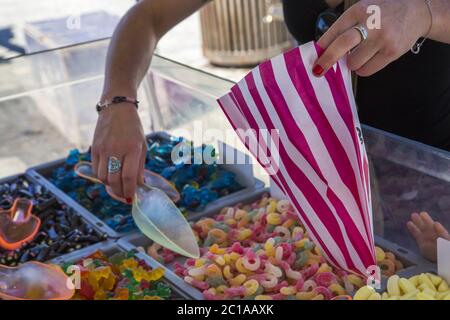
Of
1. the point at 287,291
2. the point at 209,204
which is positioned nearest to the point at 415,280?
the point at 287,291

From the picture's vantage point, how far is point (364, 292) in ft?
3.47

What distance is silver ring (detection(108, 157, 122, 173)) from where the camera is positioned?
1.13 m

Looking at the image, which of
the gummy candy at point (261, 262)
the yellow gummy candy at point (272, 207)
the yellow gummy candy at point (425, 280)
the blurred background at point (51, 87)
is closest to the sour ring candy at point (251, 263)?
the gummy candy at point (261, 262)

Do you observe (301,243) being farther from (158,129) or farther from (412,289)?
(158,129)

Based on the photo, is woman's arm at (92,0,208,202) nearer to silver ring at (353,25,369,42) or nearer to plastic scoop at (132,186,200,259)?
plastic scoop at (132,186,200,259)

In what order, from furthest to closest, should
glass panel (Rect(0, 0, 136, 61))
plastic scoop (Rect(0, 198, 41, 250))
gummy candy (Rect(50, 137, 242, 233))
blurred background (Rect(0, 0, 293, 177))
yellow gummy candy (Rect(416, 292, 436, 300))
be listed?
1. glass panel (Rect(0, 0, 136, 61))
2. blurred background (Rect(0, 0, 293, 177))
3. gummy candy (Rect(50, 137, 242, 233))
4. plastic scoop (Rect(0, 198, 41, 250))
5. yellow gummy candy (Rect(416, 292, 436, 300))

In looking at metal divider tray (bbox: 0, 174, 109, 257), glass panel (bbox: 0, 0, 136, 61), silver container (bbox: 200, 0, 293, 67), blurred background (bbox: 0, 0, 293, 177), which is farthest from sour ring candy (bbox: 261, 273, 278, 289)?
silver container (bbox: 200, 0, 293, 67)

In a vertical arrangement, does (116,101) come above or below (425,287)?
above

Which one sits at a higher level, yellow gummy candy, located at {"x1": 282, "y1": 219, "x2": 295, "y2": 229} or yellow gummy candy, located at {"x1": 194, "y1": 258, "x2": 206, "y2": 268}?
yellow gummy candy, located at {"x1": 282, "y1": 219, "x2": 295, "y2": 229}

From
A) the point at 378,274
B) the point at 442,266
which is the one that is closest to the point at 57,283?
the point at 378,274

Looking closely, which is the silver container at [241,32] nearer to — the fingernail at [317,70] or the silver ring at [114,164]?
the silver ring at [114,164]

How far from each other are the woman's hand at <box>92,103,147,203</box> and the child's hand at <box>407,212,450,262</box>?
0.51m

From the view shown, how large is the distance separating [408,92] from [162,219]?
1.77ft

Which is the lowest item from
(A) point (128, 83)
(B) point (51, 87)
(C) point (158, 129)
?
(A) point (128, 83)
